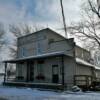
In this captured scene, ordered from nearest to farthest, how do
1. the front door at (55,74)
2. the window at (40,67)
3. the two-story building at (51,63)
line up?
1. the two-story building at (51,63)
2. the front door at (55,74)
3. the window at (40,67)

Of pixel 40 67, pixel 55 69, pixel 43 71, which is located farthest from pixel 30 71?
pixel 55 69

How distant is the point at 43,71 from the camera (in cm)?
2466

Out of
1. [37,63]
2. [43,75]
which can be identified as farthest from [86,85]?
[37,63]

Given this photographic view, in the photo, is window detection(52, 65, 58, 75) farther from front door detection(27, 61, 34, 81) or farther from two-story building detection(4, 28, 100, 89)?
front door detection(27, 61, 34, 81)

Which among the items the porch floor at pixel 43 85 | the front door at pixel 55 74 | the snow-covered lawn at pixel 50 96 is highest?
the front door at pixel 55 74

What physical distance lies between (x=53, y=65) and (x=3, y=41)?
4450 cm

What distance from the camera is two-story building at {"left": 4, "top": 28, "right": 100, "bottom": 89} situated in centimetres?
2169

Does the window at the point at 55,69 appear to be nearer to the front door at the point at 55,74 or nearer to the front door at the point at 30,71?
the front door at the point at 55,74

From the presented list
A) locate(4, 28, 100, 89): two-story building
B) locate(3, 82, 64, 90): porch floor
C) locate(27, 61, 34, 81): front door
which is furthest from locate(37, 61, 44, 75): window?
locate(3, 82, 64, 90): porch floor

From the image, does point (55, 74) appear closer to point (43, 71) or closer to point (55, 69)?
point (55, 69)

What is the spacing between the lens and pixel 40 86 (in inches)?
850

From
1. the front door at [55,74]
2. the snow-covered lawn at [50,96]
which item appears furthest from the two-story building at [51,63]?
the snow-covered lawn at [50,96]

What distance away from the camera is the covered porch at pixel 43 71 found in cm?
2223

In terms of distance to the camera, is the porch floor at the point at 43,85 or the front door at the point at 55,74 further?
the front door at the point at 55,74
